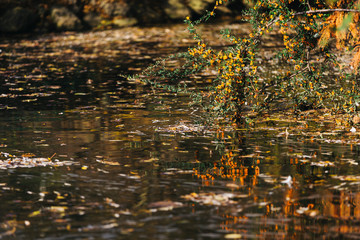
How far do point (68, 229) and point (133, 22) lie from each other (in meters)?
23.1

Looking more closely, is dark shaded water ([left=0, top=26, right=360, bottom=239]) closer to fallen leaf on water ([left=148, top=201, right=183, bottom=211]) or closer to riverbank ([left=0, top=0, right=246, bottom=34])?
fallen leaf on water ([left=148, top=201, right=183, bottom=211])

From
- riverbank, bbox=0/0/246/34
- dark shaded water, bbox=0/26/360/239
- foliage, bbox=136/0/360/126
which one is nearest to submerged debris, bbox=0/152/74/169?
dark shaded water, bbox=0/26/360/239

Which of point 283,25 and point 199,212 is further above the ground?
point 283,25

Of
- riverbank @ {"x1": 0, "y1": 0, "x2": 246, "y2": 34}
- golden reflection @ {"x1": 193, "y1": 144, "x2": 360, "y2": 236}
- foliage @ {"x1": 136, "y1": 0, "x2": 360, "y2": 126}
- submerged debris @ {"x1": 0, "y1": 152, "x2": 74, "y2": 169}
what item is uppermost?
riverbank @ {"x1": 0, "y1": 0, "x2": 246, "y2": 34}

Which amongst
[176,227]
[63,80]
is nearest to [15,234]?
[176,227]

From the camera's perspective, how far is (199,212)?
579 centimetres

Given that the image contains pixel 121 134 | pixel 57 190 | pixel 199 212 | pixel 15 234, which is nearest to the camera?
pixel 15 234

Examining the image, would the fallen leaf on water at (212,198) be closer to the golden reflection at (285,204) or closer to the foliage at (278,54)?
the golden reflection at (285,204)

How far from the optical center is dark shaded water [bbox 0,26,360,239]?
17.8 feet

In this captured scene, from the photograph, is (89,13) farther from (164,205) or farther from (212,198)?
(164,205)

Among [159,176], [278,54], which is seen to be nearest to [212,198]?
[159,176]

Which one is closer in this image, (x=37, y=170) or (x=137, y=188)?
(x=137, y=188)

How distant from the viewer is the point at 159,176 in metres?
7.10

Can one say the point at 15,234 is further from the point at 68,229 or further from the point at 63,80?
the point at 63,80
